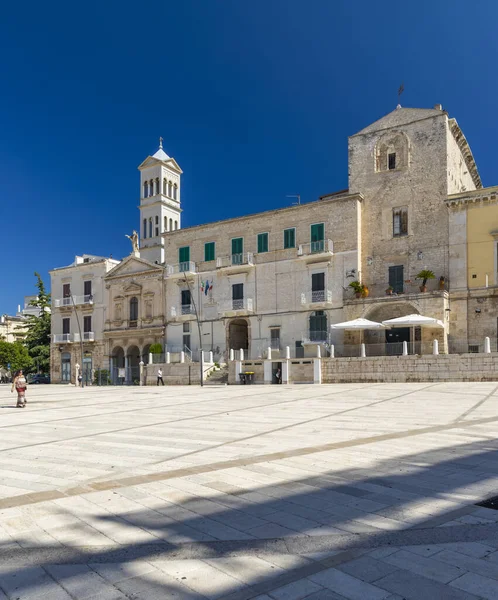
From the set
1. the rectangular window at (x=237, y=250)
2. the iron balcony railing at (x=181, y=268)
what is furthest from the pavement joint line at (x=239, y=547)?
the iron balcony railing at (x=181, y=268)

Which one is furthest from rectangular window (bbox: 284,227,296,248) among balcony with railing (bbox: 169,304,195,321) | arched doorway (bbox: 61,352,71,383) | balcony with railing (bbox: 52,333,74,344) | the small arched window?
arched doorway (bbox: 61,352,71,383)

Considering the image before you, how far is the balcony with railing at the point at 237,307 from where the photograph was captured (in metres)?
36.4

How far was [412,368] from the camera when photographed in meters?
26.6

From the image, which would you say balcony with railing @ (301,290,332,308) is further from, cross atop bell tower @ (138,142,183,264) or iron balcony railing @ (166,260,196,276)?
cross atop bell tower @ (138,142,183,264)

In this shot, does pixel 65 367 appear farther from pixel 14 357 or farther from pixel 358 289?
pixel 358 289

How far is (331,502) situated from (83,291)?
43.8 meters

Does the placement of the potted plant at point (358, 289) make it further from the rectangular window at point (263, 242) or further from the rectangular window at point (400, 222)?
the rectangular window at point (263, 242)

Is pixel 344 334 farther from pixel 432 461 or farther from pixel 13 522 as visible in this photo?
pixel 13 522

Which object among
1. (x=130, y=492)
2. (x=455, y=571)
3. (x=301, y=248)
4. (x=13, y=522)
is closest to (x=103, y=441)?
(x=130, y=492)

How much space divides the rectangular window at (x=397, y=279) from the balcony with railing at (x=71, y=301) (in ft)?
85.5

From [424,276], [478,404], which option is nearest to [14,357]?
[424,276]

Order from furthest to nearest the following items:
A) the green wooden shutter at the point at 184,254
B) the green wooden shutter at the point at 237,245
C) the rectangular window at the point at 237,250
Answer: the green wooden shutter at the point at 184,254 → the green wooden shutter at the point at 237,245 → the rectangular window at the point at 237,250

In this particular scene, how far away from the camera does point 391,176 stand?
3309cm

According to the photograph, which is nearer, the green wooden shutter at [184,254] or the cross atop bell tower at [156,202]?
the green wooden shutter at [184,254]
